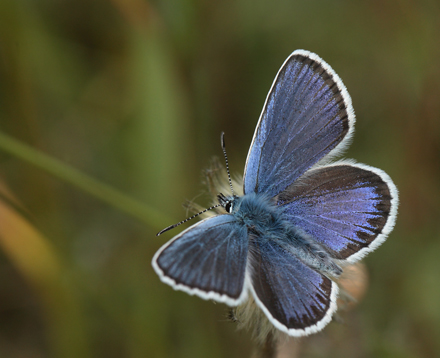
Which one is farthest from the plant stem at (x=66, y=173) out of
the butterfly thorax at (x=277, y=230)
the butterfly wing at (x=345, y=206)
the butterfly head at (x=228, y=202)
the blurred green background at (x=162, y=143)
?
the butterfly wing at (x=345, y=206)

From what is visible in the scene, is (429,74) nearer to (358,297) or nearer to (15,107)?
(358,297)

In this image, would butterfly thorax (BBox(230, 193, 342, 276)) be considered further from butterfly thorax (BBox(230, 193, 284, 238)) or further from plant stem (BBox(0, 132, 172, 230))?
plant stem (BBox(0, 132, 172, 230))

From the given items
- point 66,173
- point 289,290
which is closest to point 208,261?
point 289,290

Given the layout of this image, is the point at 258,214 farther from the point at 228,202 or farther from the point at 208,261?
the point at 208,261

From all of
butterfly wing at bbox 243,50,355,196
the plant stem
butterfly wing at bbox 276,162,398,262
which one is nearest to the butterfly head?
butterfly wing at bbox 243,50,355,196

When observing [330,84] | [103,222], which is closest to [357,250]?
[330,84]

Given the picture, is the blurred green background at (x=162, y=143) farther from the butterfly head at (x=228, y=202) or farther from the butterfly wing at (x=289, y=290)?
the butterfly wing at (x=289, y=290)
